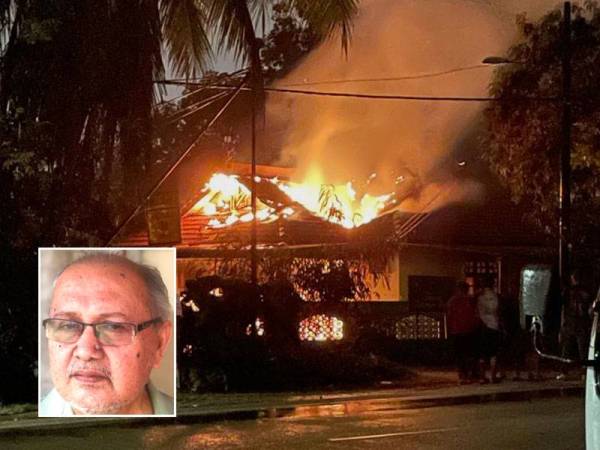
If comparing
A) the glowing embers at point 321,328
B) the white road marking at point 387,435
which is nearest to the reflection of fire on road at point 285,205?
the glowing embers at point 321,328

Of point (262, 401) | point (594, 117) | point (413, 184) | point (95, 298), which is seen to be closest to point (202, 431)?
point (262, 401)

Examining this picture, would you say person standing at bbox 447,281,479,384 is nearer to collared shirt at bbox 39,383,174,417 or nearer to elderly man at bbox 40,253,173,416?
collared shirt at bbox 39,383,174,417

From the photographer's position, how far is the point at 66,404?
8375 millimetres

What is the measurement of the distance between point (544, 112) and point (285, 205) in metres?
6.51

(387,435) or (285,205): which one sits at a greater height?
(285,205)

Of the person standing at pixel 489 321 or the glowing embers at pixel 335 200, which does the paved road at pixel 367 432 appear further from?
→ the glowing embers at pixel 335 200

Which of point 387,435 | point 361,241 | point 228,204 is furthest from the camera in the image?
point 228,204

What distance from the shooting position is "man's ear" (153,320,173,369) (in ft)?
27.6

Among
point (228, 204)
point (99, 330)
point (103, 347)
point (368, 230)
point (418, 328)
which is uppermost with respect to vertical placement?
point (228, 204)

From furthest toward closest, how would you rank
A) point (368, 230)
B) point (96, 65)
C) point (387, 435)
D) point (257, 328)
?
point (368, 230)
point (257, 328)
point (96, 65)
point (387, 435)

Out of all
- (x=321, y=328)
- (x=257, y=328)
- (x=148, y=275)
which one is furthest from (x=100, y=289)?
(x=321, y=328)

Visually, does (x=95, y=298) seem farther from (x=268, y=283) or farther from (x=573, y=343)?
(x=268, y=283)

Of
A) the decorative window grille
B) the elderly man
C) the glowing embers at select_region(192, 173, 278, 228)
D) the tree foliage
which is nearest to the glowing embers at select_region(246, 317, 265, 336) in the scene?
the glowing embers at select_region(192, 173, 278, 228)

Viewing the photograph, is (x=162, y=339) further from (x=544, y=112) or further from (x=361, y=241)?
(x=544, y=112)
